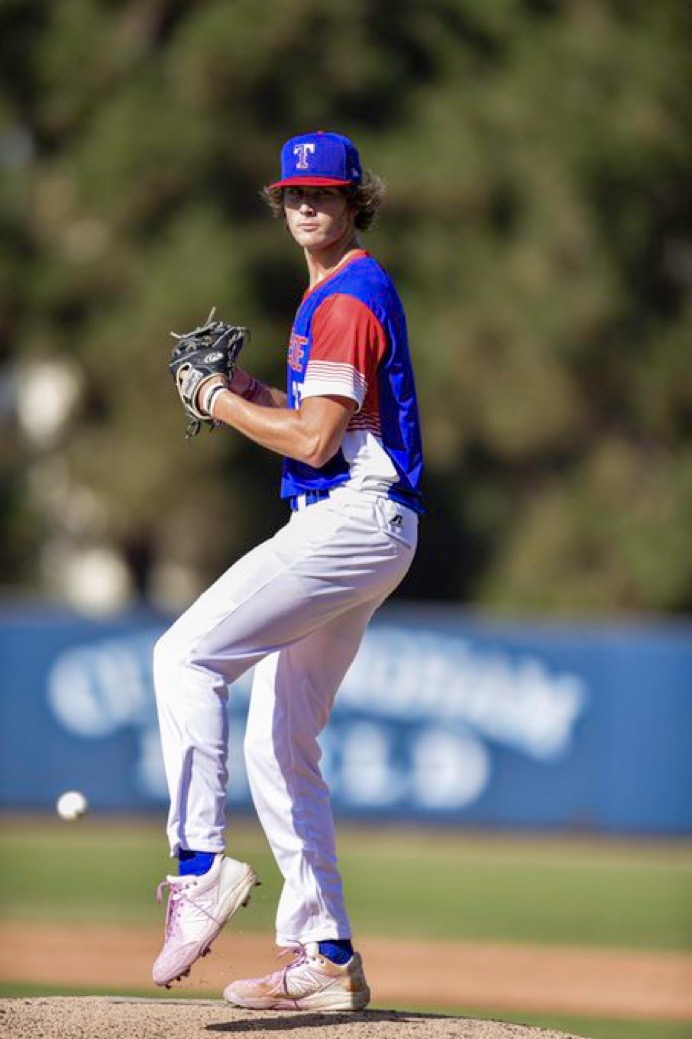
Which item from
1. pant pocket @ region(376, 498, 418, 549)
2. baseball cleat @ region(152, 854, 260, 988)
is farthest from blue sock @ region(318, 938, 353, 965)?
pant pocket @ region(376, 498, 418, 549)

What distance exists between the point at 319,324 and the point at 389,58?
17933 mm

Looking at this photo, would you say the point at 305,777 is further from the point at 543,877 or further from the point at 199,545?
the point at 199,545

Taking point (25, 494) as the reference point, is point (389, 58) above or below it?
above

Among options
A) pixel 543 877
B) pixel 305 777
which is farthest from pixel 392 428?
pixel 543 877

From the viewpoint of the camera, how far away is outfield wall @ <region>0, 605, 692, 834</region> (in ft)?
45.1

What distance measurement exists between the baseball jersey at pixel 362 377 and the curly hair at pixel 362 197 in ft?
0.44

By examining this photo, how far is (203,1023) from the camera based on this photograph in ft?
15.5

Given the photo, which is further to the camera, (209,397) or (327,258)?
(327,258)

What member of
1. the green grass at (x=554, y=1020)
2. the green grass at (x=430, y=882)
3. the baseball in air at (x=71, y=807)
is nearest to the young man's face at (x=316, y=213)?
the baseball in air at (x=71, y=807)

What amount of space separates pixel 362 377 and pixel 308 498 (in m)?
0.40

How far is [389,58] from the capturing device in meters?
21.7

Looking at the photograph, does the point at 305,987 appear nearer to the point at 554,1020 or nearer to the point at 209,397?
the point at 209,397

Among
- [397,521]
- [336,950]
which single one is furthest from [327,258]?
[336,950]

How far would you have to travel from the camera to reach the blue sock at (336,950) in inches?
192
